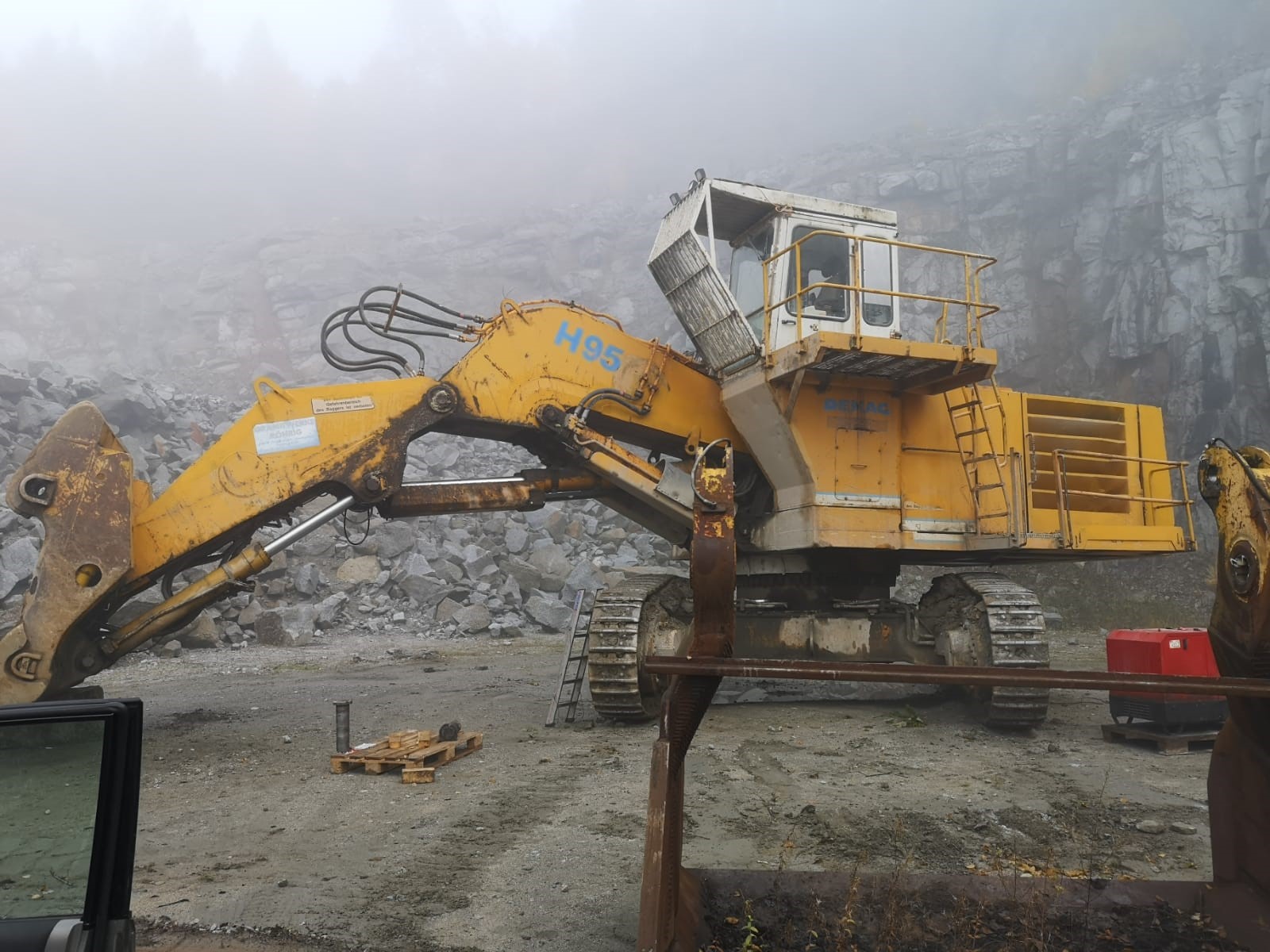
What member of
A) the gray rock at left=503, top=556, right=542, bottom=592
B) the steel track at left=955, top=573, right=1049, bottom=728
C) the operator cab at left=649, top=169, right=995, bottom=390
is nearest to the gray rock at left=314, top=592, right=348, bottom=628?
the gray rock at left=503, top=556, right=542, bottom=592

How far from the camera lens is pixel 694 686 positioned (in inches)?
110

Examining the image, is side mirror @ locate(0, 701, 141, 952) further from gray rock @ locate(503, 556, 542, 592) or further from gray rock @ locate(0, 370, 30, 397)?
gray rock @ locate(0, 370, 30, 397)

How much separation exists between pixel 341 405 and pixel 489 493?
4.89 ft

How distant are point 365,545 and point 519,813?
13.7m

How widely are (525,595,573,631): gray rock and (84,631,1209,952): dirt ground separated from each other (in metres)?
6.88

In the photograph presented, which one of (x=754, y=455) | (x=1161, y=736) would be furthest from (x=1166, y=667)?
(x=754, y=455)

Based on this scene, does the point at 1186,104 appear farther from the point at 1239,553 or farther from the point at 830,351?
the point at 1239,553

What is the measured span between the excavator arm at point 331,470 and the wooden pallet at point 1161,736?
153 inches

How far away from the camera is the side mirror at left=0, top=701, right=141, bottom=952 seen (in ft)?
6.21

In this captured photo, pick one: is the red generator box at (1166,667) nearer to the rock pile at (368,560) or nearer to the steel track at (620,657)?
the steel track at (620,657)

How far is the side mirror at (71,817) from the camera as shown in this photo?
1.89m

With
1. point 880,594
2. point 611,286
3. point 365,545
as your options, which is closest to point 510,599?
point 365,545

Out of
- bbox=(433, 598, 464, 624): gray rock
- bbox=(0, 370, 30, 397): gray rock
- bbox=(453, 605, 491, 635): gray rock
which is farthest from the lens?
bbox=(0, 370, 30, 397): gray rock

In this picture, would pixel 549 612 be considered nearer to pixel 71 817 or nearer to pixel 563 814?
pixel 563 814
